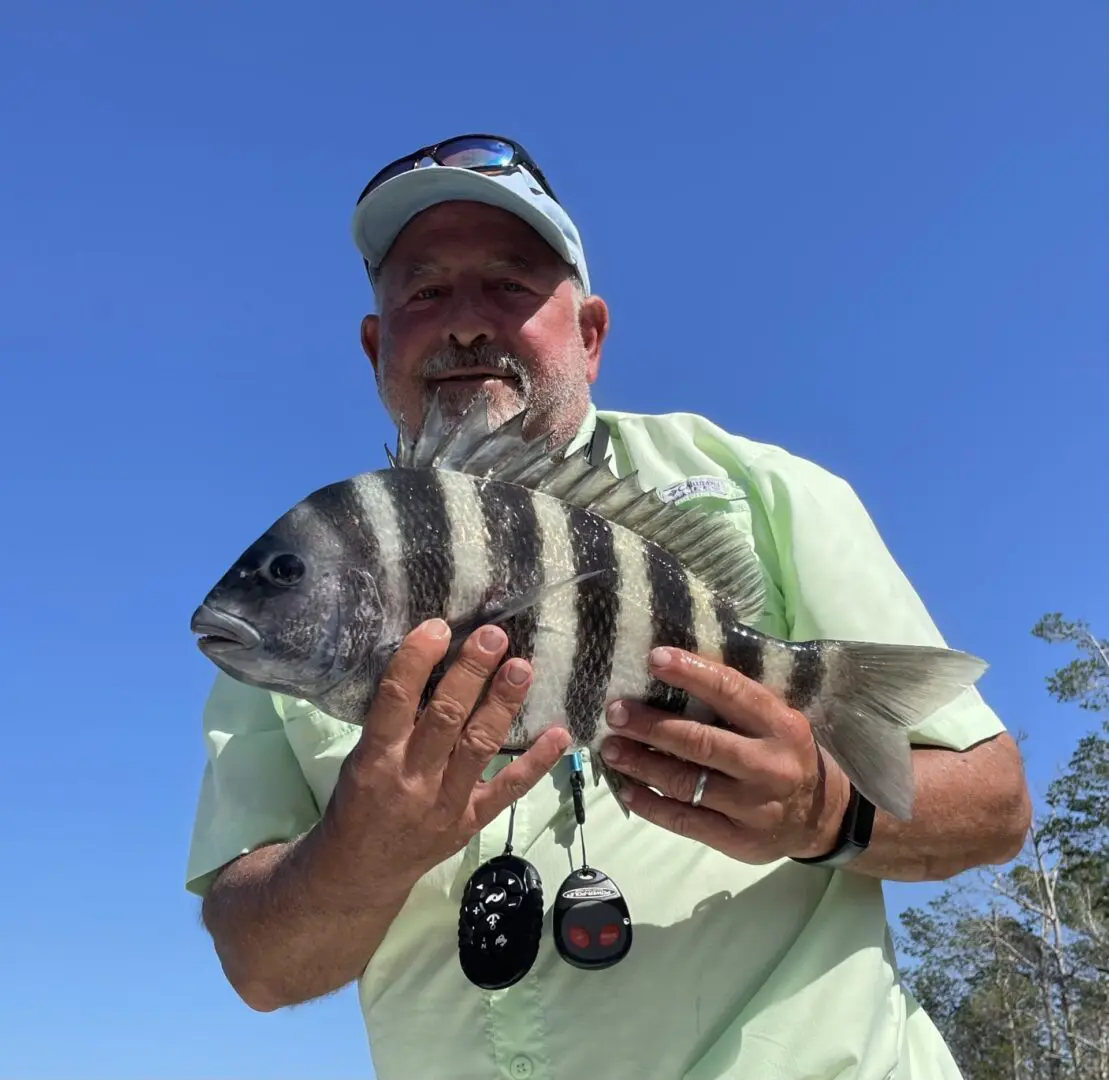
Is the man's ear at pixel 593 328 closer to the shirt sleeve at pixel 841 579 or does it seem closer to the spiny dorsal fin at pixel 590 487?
the shirt sleeve at pixel 841 579

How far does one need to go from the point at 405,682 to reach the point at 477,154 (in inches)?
90.2

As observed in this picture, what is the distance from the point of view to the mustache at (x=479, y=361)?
3162mm

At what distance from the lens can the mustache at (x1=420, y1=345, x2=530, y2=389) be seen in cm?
316

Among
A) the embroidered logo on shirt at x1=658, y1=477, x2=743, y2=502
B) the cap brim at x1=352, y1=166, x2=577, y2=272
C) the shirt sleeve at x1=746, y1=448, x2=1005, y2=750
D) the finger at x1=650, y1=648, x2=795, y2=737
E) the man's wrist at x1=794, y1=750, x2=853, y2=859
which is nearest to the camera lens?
the finger at x1=650, y1=648, x2=795, y2=737

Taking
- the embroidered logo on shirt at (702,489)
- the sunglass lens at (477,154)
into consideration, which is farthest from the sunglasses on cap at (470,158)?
the embroidered logo on shirt at (702,489)

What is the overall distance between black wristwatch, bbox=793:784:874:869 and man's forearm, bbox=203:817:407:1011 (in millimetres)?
935

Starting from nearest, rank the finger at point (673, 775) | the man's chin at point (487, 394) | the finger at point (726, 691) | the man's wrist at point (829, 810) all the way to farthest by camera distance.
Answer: the finger at point (726, 691), the finger at point (673, 775), the man's wrist at point (829, 810), the man's chin at point (487, 394)

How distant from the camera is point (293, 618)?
73.2 inches

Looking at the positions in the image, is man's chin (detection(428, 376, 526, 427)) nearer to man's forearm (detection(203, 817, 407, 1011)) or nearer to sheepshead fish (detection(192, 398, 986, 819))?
sheepshead fish (detection(192, 398, 986, 819))

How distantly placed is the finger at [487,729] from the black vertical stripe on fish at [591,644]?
0.36ft

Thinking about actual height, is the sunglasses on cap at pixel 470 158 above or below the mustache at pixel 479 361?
above

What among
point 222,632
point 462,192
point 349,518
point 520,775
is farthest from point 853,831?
point 462,192

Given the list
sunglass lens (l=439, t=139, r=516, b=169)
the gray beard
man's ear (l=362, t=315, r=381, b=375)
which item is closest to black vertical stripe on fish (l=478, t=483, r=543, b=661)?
the gray beard

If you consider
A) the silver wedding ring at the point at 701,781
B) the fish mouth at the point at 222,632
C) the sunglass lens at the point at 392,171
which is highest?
the sunglass lens at the point at 392,171
